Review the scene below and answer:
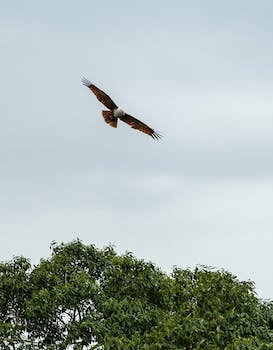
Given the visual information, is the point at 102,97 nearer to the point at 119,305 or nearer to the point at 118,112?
the point at 118,112

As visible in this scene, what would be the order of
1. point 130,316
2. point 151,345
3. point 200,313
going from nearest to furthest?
point 151,345 → point 200,313 → point 130,316

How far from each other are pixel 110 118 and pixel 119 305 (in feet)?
32.3

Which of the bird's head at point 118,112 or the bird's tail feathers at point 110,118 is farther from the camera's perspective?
the bird's head at point 118,112

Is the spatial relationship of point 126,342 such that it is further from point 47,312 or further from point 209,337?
point 47,312

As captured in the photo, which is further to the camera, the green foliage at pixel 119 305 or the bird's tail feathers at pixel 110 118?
the green foliage at pixel 119 305

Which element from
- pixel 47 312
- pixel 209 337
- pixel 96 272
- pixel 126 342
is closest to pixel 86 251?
pixel 96 272

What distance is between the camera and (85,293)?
32125 millimetres

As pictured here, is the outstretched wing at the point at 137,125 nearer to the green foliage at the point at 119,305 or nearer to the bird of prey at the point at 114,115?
the bird of prey at the point at 114,115

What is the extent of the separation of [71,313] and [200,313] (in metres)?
7.52

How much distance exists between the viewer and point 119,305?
3073 centimetres

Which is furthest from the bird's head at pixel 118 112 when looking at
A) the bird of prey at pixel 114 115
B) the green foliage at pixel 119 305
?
the green foliage at pixel 119 305

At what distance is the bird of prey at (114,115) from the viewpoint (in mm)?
21984

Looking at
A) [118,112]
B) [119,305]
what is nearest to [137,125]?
[118,112]

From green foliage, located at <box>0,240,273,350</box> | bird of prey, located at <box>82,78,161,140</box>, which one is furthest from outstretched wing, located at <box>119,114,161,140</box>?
green foliage, located at <box>0,240,273,350</box>
